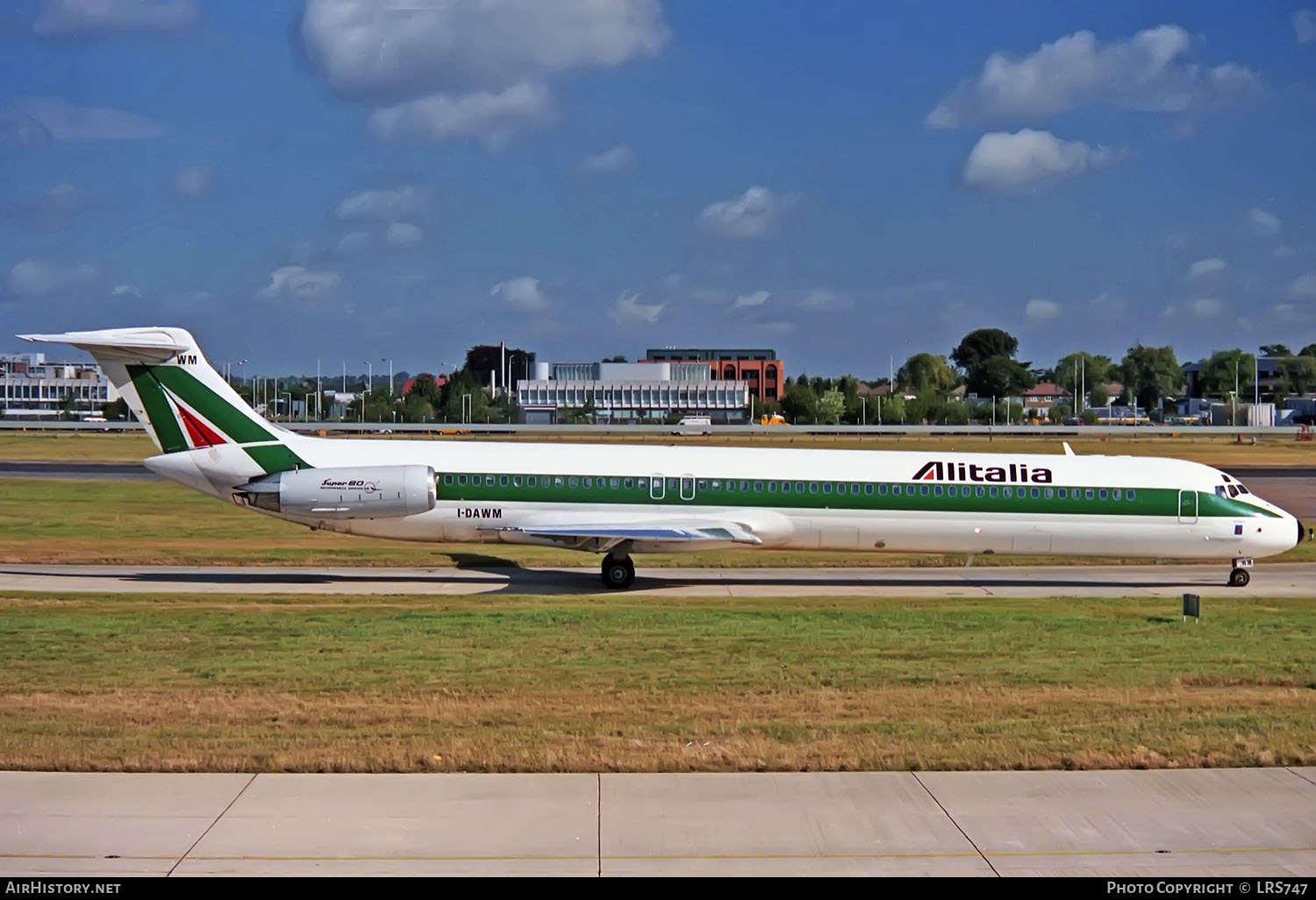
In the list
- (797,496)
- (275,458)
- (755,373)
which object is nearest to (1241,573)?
(797,496)

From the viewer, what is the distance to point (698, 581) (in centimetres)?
2716

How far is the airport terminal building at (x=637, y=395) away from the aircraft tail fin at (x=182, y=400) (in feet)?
404

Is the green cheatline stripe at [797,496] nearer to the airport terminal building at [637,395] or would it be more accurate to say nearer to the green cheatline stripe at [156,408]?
the green cheatline stripe at [156,408]

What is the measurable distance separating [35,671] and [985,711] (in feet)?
34.8

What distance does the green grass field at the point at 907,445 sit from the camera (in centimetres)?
6981

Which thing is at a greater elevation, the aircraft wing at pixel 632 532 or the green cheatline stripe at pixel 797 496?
the green cheatline stripe at pixel 797 496

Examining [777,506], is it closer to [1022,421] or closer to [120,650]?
[120,650]

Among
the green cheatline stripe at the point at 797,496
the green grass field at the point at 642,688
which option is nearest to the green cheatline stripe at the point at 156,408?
the green grass field at the point at 642,688

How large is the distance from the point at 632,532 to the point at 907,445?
212ft

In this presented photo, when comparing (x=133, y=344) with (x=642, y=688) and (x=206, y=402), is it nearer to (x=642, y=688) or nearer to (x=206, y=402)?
(x=206, y=402)

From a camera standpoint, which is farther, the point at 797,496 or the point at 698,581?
the point at 698,581

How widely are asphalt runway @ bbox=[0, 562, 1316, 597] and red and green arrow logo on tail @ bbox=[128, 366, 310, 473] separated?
2562 mm
